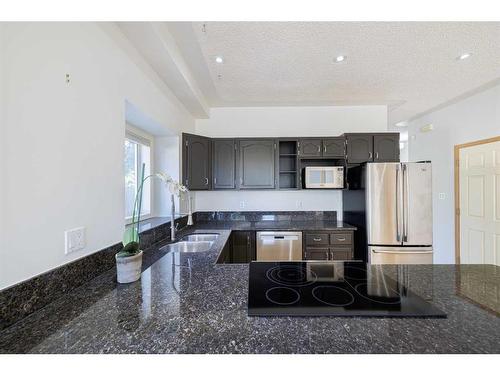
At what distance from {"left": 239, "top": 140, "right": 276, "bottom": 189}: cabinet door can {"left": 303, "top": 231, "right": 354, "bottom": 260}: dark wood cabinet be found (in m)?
0.91

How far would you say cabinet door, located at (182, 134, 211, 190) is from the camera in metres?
2.76

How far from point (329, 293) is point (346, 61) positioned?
2.16 m

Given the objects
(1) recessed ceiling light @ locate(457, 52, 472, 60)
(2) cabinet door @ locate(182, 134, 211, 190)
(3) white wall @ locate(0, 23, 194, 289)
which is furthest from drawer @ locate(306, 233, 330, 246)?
(1) recessed ceiling light @ locate(457, 52, 472, 60)

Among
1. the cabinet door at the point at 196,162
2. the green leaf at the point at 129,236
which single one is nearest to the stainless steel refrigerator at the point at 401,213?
the cabinet door at the point at 196,162

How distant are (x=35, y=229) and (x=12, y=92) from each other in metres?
0.54

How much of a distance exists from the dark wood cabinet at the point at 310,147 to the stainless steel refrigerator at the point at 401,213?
0.77m

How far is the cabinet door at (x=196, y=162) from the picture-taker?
2757 mm

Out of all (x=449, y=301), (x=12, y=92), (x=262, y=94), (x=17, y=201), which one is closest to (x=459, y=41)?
(x=262, y=94)

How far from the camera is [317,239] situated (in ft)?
8.98

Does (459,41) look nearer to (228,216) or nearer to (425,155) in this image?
(425,155)

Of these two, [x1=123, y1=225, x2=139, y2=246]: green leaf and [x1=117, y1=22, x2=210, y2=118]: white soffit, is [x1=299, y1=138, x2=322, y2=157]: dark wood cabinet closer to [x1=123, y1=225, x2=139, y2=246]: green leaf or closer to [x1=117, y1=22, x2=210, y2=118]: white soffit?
[x1=117, y1=22, x2=210, y2=118]: white soffit

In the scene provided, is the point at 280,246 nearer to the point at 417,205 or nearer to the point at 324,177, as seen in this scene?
the point at 324,177

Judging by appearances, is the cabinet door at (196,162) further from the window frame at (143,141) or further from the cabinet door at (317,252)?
the cabinet door at (317,252)
